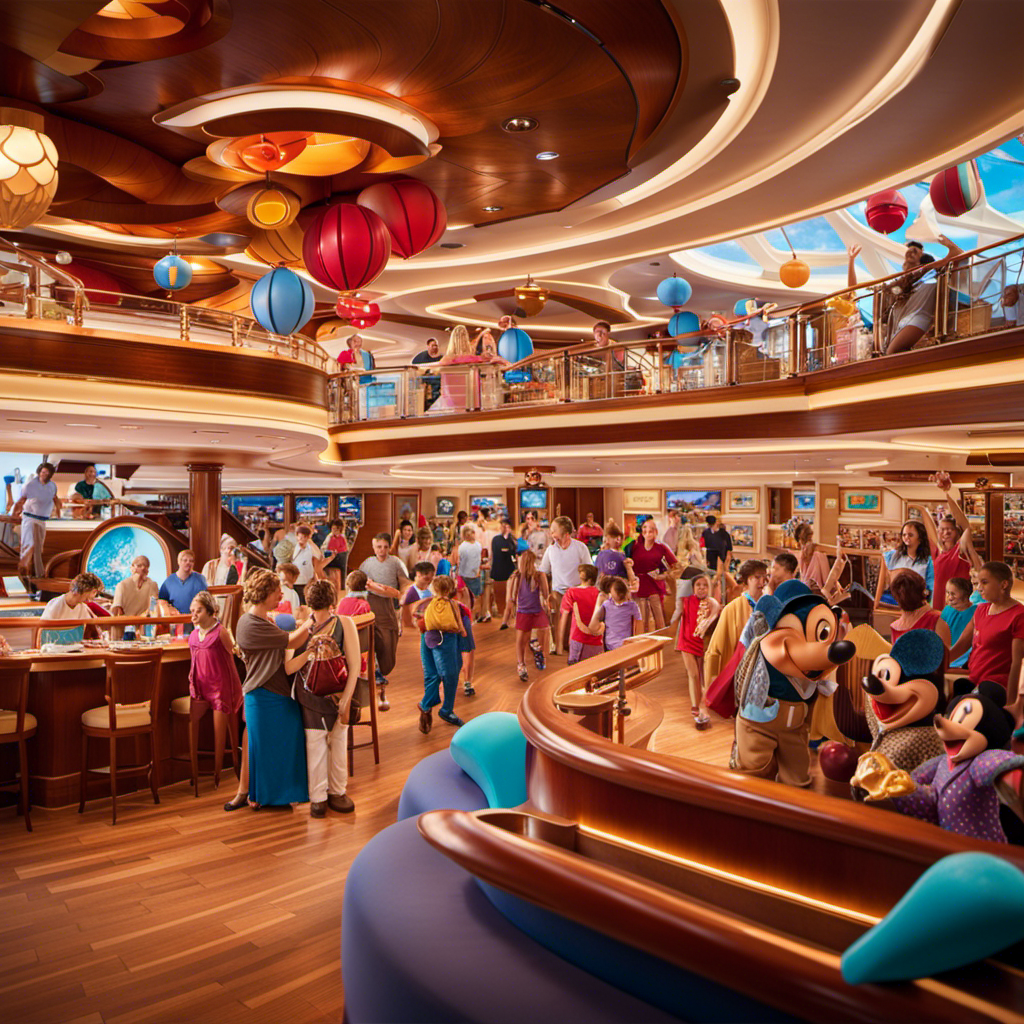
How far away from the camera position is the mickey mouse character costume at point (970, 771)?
6.10 feet

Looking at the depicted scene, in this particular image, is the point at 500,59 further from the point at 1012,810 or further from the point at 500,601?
the point at 500,601

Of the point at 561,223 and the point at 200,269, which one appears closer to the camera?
the point at 561,223

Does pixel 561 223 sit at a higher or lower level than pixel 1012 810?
higher

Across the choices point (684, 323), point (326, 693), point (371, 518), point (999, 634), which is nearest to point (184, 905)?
point (326, 693)

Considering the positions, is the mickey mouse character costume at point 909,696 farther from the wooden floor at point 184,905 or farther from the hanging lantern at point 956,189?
the hanging lantern at point 956,189

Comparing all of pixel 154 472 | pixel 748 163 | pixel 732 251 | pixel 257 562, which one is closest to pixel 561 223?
pixel 748 163

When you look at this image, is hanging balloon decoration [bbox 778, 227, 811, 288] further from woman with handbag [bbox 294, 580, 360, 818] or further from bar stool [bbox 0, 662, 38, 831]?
bar stool [bbox 0, 662, 38, 831]

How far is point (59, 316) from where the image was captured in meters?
7.66

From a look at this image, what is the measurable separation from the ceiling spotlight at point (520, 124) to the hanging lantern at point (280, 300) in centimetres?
211

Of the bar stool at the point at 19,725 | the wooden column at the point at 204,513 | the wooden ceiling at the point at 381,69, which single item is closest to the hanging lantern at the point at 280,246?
the wooden ceiling at the point at 381,69

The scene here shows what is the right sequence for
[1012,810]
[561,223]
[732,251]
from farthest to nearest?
[732,251]
[561,223]
[1012,810]

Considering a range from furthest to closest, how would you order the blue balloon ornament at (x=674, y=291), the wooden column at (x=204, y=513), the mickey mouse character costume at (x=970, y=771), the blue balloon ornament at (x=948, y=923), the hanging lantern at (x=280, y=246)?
the wooden column at (x=204, y=513) < the blue balloon ornament at (x=674, y=291) < the hanging lantern at (x=280, y=246) < the mickey mouse character costume at (x=970, y=771) < the blue balloon ornament at (x=948, y=923)

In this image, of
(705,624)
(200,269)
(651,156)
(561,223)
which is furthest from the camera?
(200,269)

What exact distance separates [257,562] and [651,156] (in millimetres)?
10984
